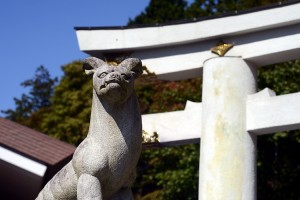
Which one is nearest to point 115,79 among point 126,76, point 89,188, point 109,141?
point 126,76

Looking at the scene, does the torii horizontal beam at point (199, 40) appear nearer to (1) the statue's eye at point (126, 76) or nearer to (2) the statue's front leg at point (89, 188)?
(1) the statue's eye at point (126, 76)

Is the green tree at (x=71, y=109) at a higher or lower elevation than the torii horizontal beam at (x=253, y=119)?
higher

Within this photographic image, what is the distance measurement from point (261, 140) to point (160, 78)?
700cm

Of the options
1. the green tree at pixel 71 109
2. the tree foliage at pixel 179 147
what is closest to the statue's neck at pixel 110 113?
the tree foliage at pixel 179 147

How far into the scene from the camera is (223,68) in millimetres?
11938

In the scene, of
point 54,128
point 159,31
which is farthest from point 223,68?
point 54,128

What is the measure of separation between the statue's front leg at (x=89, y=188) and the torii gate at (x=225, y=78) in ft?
20.3

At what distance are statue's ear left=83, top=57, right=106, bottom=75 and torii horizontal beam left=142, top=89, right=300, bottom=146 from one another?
20.0ft

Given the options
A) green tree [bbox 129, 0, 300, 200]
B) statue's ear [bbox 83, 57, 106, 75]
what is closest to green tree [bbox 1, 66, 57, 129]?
green tree [bbox 129, 0, 300, 200]

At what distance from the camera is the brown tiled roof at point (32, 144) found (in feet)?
29.9

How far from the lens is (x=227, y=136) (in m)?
11.6

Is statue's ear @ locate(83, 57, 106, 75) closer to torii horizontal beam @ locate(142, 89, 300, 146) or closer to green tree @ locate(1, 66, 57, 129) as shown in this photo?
torii horizontal beam @ locate(142, 89, 300, 146)

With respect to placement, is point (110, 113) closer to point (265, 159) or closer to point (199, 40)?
point (199, 40)

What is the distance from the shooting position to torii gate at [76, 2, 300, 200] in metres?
11.5
